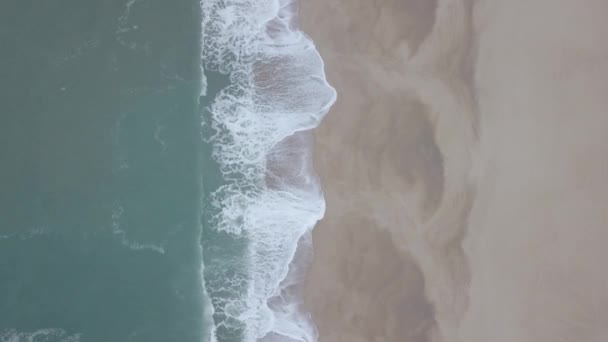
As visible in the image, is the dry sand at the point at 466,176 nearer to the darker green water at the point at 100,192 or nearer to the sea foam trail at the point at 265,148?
the sea foam trail at the point at 265,148

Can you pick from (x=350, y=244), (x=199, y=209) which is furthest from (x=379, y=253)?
(x=199, y=209)

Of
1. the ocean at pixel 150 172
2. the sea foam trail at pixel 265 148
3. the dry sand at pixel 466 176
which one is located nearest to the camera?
the dry sand at pixel 466 176

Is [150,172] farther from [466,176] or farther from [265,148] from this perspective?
[466,176]

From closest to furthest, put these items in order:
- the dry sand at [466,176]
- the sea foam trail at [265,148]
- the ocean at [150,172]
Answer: the dry sand at [466,176]
the sea foam trail at [265,148]
the ocean at [150,172]

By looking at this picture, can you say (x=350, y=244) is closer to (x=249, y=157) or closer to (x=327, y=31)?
(x=249, y=157)

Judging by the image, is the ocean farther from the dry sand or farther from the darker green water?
the dry sand

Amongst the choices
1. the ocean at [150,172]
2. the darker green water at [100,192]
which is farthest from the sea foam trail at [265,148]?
the darker green water at [100,192]

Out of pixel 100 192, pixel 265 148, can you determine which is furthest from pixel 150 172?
pixel 265 148

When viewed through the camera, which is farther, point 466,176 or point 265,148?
point 265,148
